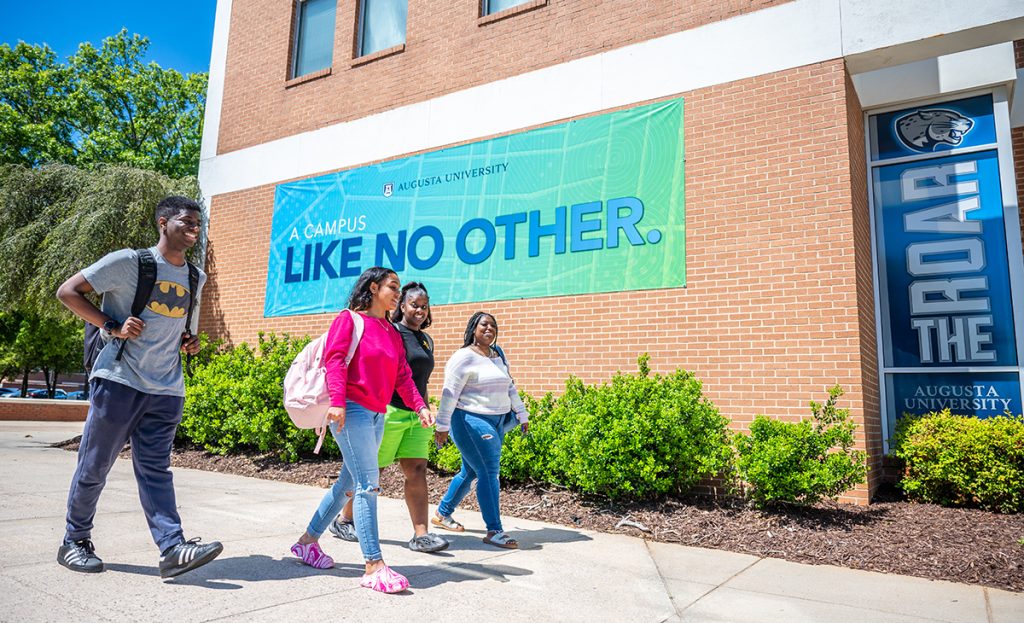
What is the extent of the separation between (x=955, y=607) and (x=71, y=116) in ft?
97.4

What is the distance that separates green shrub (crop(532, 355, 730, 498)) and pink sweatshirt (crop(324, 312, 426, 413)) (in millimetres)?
2752

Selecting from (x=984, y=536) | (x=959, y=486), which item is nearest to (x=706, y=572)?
(x=984, y=536)

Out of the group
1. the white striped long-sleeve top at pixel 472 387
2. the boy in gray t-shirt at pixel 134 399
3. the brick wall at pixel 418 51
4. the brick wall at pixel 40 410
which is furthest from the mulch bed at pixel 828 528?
the brick wall at pixel 40 410

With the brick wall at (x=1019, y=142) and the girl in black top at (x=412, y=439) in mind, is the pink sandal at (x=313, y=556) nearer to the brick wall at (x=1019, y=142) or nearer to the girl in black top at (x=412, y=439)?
the girl in black top at (x=412, y=439)

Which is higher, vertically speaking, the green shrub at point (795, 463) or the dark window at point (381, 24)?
the dark window at point (381, 24)

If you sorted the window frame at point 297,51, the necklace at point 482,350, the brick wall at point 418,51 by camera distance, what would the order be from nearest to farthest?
the necklace at point 482,350 < the brick wall at point 418,51 < the window frame at point 297,51

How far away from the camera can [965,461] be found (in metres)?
6.41

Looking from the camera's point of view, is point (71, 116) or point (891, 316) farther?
point (71, 116)

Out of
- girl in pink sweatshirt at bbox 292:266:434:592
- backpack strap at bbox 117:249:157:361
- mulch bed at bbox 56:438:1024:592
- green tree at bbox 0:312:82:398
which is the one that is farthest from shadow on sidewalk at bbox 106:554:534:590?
green tree at bbox 0:312:82:398

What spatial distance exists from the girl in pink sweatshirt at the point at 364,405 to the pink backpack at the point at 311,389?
57mm

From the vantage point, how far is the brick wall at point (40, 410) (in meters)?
19.7

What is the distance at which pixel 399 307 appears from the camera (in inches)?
203

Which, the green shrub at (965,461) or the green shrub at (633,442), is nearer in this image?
the green shrub at (633,442)

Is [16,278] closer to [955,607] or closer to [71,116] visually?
[955,607]
